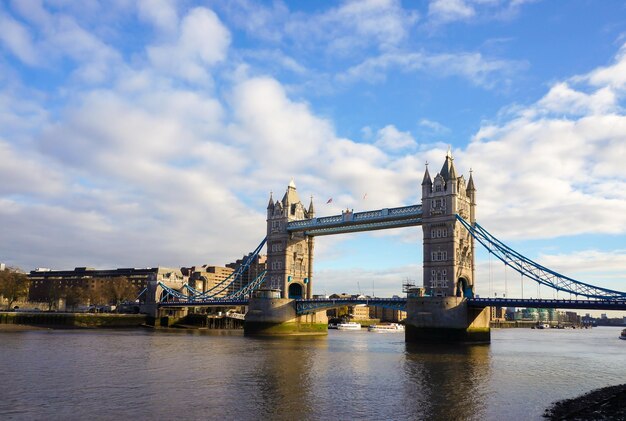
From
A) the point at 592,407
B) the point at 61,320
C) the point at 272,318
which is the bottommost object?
the point at 61,320

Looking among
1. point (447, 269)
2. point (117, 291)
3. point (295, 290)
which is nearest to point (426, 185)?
point (447, 269)

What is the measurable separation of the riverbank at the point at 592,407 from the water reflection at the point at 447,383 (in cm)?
362

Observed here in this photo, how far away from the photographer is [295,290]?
110 m

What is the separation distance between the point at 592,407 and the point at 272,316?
Result: 71.8 meters

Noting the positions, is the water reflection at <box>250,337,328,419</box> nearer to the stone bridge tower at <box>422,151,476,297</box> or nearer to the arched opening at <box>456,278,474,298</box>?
the stone bridge tower at <box>422,151,476,297</box>

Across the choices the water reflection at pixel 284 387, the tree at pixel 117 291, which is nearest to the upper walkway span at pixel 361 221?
the water reflection at pixel 284 387

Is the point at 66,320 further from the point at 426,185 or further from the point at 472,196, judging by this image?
the point at 472,196

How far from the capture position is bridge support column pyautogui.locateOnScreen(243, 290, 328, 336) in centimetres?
9600

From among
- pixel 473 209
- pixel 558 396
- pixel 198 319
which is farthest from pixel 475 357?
pixel 198 319

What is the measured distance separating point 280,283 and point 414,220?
30810 mm

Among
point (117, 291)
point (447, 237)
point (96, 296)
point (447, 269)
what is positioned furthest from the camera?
point (117, 291)

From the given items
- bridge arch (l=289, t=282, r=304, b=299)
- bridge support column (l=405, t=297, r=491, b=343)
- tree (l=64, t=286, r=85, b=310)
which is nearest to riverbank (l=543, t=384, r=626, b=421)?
bridge support column (l=405, t=297, r=491, b=343)

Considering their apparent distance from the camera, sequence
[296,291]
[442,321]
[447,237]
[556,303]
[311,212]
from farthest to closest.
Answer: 1. [311,212]
2. [296,291]
3. [447,237]
4. [442,321]
5. [556,303]

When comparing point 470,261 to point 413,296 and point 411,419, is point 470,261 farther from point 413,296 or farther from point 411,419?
point 411,419
